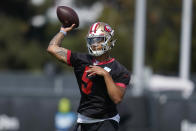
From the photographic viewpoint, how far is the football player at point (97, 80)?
4.86 m

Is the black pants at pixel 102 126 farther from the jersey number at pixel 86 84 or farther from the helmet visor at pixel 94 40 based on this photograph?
the helmet visor at pixel 94 40

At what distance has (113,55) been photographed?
30641mm

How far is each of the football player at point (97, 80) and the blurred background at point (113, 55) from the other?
3709 mm

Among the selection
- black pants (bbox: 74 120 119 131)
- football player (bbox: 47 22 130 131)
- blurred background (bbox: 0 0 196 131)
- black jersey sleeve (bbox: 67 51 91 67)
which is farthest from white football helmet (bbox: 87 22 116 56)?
blurred background (bbox: 0 0 196 131)

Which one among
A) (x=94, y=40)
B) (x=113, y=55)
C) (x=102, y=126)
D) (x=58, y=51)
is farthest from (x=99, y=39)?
(x=113, y=55)

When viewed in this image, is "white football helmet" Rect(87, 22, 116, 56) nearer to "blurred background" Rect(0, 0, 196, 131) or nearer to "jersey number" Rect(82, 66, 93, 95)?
"jersey number" Rect(82, 66, 93, 95)

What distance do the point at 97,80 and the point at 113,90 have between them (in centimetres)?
28

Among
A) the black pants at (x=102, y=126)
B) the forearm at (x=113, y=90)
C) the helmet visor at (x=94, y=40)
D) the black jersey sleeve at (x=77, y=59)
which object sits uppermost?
the helmet visor at (x=94, y=40)

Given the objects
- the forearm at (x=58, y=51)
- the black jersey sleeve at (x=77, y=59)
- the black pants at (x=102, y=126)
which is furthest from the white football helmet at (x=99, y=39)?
the black pants at (x=102, y=126)

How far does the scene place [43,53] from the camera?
41.4 metres

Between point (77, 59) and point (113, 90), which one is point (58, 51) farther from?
point (113, 90)

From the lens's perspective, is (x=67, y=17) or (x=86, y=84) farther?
(x=67, y=17)

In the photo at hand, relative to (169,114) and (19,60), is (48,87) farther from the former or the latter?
(19,60)

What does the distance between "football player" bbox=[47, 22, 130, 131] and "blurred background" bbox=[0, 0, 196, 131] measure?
3709 mm
